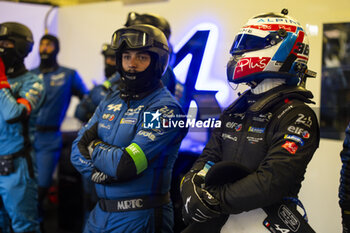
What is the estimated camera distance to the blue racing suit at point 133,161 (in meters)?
1.99

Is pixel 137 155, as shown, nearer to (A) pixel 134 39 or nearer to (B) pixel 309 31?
(A) pixel 134 39

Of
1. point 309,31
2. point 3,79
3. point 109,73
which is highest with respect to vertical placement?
point 309,31

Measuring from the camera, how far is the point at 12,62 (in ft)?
9.51

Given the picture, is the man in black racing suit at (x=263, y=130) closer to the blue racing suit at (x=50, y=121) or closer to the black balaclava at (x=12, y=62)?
the black balaclava at (x=12, y=62)

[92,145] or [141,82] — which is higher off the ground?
[141,82]

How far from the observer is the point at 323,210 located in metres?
2.25

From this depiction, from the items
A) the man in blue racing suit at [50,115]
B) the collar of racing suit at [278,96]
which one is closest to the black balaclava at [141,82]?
the collar of racing suit at [278,96]

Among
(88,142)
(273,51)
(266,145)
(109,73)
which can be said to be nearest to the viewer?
(266,145)

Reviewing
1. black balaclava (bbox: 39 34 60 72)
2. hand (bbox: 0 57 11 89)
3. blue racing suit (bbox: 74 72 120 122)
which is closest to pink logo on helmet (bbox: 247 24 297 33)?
hand (bbox: 0 57 11 89)

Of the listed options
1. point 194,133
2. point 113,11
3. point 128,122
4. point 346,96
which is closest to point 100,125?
point 128,122

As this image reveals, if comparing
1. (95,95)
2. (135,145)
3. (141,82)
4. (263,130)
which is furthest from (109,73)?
(263,130)

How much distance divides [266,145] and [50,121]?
2.95m

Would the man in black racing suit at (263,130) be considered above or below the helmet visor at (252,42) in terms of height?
below

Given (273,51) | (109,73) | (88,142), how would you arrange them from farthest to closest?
(109,73) < (88,142) < (273,51)
